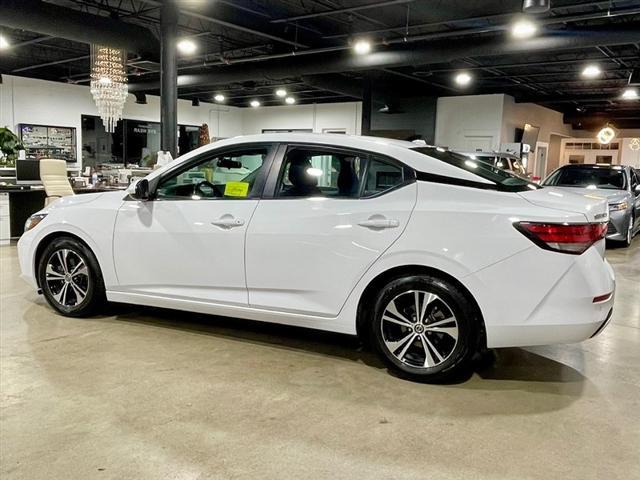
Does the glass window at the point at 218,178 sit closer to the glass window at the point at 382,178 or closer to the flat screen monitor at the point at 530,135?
the glass window at the point at 382,178

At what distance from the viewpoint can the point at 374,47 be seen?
9.80 meters

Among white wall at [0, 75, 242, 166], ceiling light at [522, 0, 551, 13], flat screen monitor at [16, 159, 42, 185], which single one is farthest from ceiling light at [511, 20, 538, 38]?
white wall at [0, 75, 242, 166]

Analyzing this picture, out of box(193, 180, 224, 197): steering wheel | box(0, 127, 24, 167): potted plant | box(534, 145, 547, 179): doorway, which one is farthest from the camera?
box(534, 145, 547, 179): doorway

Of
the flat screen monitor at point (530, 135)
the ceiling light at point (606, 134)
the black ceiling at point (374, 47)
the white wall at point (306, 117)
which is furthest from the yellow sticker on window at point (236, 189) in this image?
the ceiling light at point (606, 134)

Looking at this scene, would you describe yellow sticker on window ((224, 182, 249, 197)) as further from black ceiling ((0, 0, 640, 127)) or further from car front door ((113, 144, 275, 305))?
black ceiling ((0, 0, 640, 127))

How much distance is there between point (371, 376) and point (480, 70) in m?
11.5

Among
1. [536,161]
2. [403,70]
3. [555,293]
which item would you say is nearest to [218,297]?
[555,293]

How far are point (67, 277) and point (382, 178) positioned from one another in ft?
8.03

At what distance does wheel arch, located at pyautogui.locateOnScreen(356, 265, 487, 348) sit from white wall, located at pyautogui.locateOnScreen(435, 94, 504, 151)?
13.2 metres

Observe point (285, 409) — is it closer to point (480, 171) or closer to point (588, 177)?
point (480, 171)

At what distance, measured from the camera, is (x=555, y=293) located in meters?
2.64

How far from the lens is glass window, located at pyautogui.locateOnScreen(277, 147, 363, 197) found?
320 cm

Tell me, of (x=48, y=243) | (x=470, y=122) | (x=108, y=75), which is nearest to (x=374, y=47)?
(x=108, y=75)

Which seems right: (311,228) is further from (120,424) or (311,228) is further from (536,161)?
(536,161)
